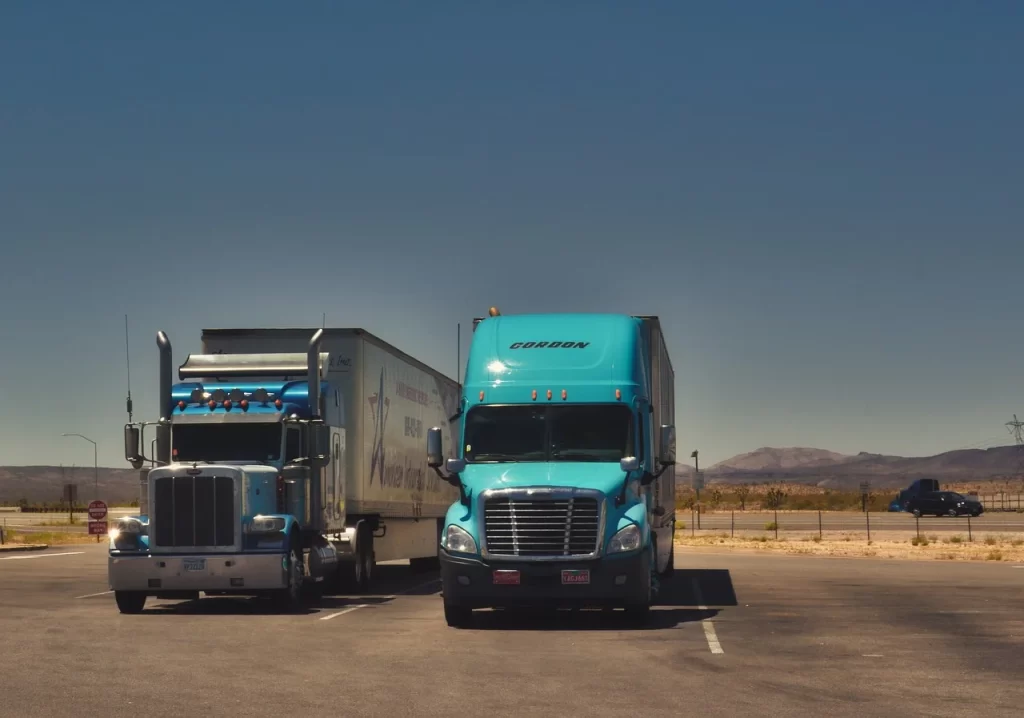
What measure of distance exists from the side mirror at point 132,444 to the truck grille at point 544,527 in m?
6.84

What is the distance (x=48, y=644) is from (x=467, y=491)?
549 centimetres

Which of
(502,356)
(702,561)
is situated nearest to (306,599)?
(502,356)

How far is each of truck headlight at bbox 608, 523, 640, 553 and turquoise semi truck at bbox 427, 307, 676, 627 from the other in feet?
0.04

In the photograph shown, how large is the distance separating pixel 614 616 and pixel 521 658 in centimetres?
532

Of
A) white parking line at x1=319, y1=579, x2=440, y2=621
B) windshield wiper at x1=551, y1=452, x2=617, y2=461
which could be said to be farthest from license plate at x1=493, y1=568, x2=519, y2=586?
white parking line at x1=319, y1=579, x2=440, y2=621

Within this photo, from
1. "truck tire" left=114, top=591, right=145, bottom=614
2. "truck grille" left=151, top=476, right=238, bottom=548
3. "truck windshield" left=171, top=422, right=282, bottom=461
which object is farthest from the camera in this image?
"truck windshield" left=171, top=422, right=282, bottom=461

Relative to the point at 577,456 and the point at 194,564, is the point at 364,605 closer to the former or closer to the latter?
the point at 194,564

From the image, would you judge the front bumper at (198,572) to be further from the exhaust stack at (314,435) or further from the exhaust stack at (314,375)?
the exhaust stack at (314,375)

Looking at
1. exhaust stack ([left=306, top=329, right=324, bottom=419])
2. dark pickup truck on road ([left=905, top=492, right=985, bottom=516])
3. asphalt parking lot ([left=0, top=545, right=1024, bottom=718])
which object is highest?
exhaust stack ([left=306, top=329, right=324, bottom=419])

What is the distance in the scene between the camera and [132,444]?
2289 centimetres

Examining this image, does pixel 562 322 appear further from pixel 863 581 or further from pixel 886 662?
pixel 863 581

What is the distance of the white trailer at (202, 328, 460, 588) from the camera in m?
25.5

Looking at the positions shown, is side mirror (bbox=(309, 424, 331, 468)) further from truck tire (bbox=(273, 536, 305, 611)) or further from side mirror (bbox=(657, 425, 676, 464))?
side mirror (bbox=(657, 425, 676, 464))

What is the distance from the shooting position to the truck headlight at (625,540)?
61.7 ft
